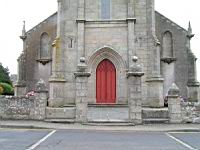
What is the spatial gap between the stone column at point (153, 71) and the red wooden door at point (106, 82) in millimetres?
2469

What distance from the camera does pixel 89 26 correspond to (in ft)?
76.6

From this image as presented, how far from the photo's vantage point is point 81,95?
18.0m

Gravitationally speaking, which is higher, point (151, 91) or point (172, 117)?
point (151, 91)

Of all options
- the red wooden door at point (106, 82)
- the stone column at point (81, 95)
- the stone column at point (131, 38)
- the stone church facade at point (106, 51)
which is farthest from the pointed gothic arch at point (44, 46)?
the stone column at point (81, 95)

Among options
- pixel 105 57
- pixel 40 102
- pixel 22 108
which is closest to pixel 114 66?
pixel 105 57

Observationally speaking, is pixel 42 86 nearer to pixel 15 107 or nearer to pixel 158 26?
pixel 15 107

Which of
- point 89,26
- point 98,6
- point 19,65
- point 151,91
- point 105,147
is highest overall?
point 98,6

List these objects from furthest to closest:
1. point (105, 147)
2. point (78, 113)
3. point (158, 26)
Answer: point (158, 26) < point (78, 113) < point (105, 147)

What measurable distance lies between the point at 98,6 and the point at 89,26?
1.55 metres

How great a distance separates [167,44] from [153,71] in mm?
5754

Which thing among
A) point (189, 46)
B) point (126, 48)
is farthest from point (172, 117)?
point (189, 46)

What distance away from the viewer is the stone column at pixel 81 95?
17828 millimetres

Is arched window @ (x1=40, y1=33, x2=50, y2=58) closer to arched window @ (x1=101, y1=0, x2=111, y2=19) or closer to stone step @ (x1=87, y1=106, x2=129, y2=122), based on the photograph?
arched window @ (x1=101, y1=0, x2=111, y2=19)

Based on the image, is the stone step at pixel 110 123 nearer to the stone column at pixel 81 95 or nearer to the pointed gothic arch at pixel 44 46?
the stone column at pixel 81 95
